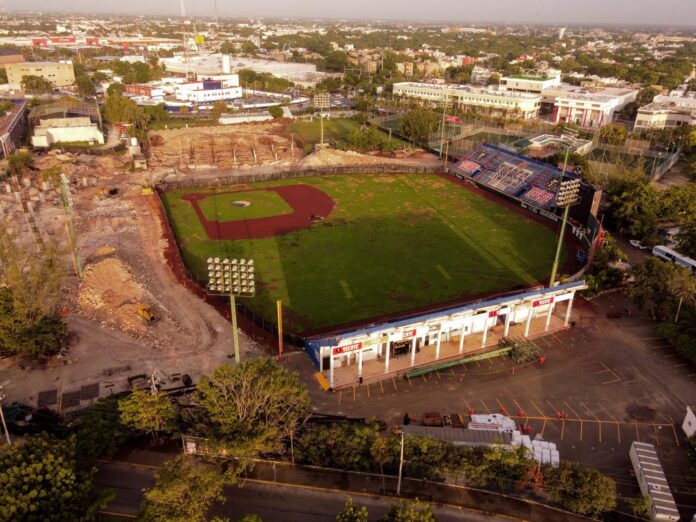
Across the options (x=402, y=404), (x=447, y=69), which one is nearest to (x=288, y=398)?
(x=402, y=404)

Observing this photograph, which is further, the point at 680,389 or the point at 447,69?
the point at 447,69

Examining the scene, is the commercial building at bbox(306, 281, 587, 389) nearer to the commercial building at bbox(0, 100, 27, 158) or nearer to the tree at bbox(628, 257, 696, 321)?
the tree at bbox(628, 257, 696, 321)

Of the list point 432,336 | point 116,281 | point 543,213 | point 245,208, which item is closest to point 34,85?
point 245,208

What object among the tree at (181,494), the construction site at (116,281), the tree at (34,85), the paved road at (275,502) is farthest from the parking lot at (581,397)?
the tree at (34,85)

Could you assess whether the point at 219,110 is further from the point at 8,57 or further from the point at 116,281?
the point at 8,57

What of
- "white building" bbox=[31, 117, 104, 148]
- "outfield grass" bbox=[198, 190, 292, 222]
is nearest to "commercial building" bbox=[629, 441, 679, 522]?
Answer: "outfield grass" bbox=[198, 190, 292, 222]

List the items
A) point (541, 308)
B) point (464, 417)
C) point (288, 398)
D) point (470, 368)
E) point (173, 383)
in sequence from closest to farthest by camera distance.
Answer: point (288, 398)
point (464, 417)
point (173, 383)
point (470, 368)
point (541, 308)

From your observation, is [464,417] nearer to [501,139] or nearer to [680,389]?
[680,389]
